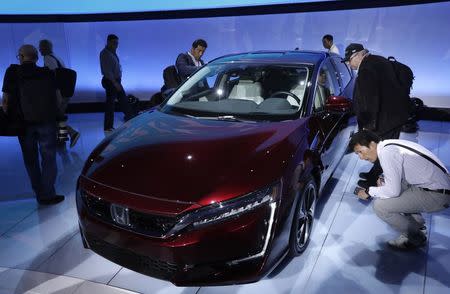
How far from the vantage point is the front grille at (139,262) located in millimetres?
2199

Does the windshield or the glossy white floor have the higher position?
the windshield

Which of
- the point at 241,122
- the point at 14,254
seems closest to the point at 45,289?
the point at 14,254

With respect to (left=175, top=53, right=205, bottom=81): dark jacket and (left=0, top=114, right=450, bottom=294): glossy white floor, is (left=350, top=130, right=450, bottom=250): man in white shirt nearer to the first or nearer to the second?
(left=0, top=114, right=450, bottom=294): glossy white floor

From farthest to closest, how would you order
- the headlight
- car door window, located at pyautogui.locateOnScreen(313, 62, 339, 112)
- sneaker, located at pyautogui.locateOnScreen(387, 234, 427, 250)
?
car door window, located at pyautogui.locateOnScreen(313, 62, 339, 112) → sneaker, located at pyautogui.locateOnScreen(387, 234, 427, 250) → the headlight

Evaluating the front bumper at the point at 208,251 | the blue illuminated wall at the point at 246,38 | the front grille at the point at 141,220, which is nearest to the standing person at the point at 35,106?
the front grille at the point at 141,220

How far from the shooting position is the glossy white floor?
255 cm

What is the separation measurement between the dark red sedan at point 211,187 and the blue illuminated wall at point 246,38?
454cm

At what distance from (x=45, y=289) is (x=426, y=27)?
22.5 feet

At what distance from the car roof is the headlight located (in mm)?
1699

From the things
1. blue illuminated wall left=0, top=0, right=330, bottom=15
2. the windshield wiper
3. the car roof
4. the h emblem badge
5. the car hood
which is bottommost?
the h emblem badge

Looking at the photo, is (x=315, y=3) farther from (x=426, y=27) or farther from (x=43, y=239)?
(x=43, y=239)

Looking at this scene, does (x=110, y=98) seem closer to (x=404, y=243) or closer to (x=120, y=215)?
(x=120, y=215)

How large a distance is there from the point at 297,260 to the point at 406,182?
0.97m

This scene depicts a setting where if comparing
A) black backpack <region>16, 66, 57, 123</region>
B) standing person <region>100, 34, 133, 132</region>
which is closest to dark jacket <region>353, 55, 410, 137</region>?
black backpack <region>16, 66, 57, 123</region>
